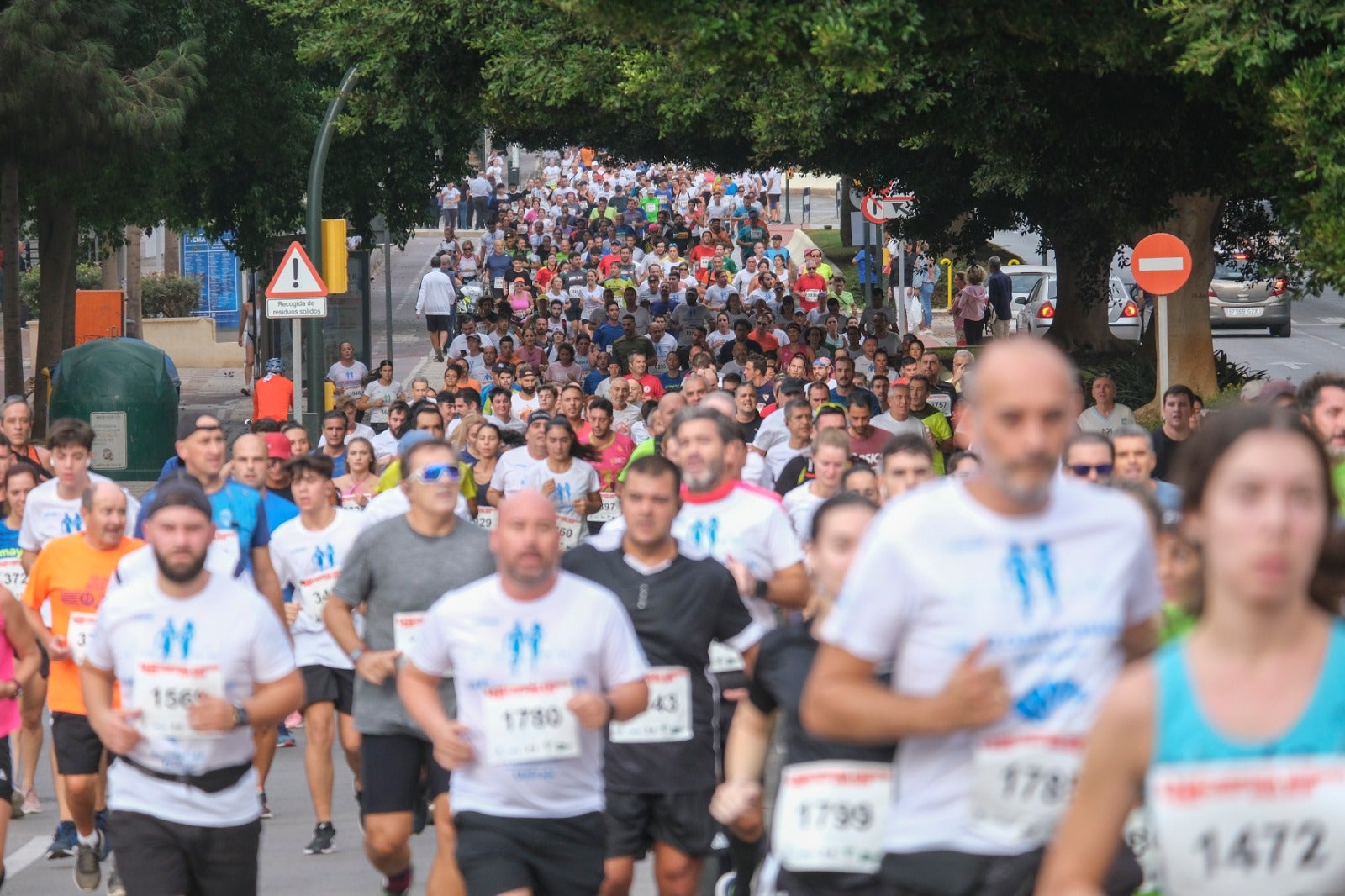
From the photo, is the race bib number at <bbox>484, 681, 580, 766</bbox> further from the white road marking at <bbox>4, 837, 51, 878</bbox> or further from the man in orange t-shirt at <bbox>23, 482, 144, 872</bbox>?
the white road marking at <bbox>4, 837, 51, 878</bbox>

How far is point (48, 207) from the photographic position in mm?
26391

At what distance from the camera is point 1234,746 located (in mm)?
3090

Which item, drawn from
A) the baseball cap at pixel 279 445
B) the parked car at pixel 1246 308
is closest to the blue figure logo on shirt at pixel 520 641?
the baseball cap at pixel 279 445

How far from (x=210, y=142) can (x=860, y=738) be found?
967 inches

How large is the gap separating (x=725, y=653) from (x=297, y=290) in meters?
12.6

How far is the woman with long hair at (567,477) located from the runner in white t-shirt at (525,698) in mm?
6351

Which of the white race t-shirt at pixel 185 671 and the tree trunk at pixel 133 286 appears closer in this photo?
the white race t-shirt at pixel 185 671

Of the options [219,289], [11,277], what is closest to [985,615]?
[11,277]

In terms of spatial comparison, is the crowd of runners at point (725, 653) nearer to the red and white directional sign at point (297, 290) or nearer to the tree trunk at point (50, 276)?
the red and white directional sign at point (297, 290)

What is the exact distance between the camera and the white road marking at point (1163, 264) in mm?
16047

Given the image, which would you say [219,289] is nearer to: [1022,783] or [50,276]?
[50,276]

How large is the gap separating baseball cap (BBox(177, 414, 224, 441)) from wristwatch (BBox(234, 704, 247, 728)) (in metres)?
3.65

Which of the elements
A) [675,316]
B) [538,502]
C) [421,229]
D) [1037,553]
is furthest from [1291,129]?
[421,229]

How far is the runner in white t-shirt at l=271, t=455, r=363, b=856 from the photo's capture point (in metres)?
9.70
